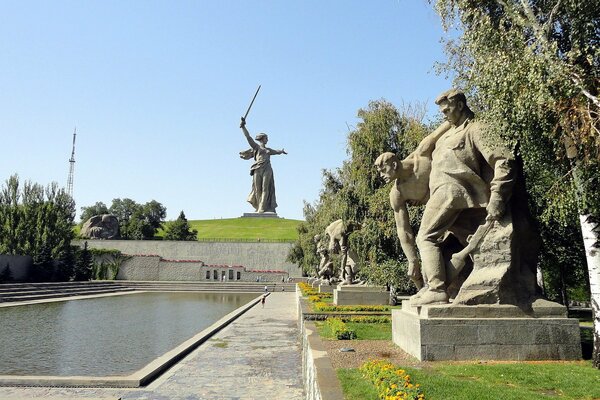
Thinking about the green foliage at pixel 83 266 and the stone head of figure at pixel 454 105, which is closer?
the stone head of figure at pixel 454 105

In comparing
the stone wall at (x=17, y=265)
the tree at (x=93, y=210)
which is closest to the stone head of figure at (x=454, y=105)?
the stone wall at (x=17, y=265)

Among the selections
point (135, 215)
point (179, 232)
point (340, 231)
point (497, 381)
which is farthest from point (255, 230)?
point (497, 381)

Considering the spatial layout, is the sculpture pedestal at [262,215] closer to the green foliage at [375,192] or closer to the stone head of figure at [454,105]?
the green foliage at [375,192]

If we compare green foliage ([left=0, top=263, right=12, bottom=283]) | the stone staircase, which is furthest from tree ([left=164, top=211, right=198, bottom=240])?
green foliage ([left=0, top=263, right=12, bottom=283])

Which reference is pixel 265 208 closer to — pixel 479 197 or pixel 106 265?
pixel 106 265

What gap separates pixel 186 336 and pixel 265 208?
63.9 metres

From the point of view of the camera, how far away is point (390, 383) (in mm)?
4754

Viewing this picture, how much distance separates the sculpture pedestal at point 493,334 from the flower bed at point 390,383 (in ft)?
3.98

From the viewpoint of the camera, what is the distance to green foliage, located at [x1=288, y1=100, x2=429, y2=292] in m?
17.8

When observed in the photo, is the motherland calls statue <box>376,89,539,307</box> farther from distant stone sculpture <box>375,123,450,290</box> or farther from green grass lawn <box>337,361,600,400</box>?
green grass lawn <box>337,361,600,400</box>

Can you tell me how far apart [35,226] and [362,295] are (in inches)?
1292

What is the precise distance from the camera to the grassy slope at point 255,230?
258 feet

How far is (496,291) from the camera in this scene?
6.92 metres

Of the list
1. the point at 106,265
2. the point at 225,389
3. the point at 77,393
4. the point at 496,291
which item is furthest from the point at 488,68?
the point at 106,265
